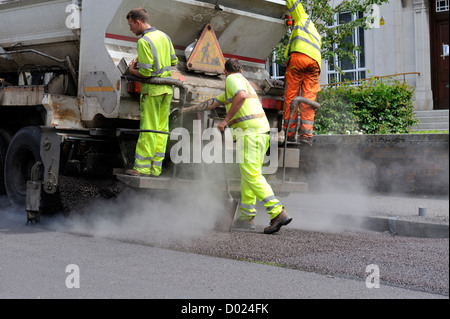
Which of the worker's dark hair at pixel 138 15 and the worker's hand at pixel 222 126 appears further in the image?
the worker's hand at pixel 222 126

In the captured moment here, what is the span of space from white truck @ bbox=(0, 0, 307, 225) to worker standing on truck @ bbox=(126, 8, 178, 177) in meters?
0.15

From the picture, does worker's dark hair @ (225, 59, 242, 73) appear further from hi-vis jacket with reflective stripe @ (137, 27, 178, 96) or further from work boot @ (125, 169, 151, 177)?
work boot @ (125, 169, 151, 177)

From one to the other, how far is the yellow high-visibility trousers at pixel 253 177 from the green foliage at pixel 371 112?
4997 mm

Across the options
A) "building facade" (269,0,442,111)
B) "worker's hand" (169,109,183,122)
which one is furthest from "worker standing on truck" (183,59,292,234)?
"building facade" (269,0,442,111)

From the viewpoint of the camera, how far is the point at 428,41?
50.8 feet

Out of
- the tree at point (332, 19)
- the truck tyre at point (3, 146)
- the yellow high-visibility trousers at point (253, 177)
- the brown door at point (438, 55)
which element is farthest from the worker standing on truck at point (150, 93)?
the brown door at point (438, 55)

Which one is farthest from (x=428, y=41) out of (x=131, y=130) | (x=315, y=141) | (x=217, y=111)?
(x=131, y=130)

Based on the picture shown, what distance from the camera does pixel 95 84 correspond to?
6336mm

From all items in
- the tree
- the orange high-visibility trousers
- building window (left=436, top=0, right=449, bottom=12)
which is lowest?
the orange high-visibility trousers

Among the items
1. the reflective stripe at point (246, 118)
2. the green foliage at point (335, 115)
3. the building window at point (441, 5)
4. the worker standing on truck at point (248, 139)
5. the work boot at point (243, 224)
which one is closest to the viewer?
the worker standing on truck at point (248, 139)

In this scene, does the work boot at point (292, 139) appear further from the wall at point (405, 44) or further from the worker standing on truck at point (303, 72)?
the wall at point (405, 44)

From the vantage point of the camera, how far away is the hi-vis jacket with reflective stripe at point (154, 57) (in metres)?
5.95

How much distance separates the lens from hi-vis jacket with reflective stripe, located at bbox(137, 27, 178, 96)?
5.95m

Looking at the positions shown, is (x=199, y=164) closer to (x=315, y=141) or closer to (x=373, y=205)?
(x=373, y=205)
